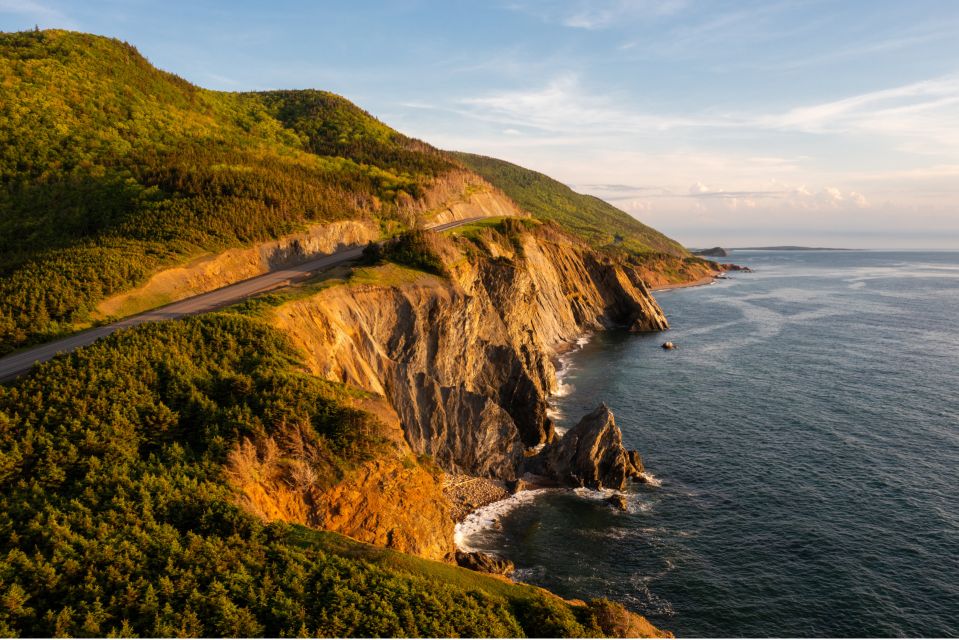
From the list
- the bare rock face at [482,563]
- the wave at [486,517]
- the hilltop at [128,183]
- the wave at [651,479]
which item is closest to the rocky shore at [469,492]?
the wave at [486,517]

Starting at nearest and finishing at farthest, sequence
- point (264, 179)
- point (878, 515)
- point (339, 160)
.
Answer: point (878, 515) < point (264, 179) < point (339, 160)

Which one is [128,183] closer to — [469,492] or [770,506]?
[469,492]

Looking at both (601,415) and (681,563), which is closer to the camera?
(681,563)

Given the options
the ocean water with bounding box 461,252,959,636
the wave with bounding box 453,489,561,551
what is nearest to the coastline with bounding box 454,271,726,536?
the wave with bounding box 453,489,561,551

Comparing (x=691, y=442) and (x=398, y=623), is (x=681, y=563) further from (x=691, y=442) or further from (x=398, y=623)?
(x=398, y=623)

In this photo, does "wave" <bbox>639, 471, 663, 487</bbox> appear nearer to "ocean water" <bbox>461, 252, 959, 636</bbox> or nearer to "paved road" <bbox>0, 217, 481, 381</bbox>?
"ocean water" <bbox>461, 252, 959, 636</bbox>

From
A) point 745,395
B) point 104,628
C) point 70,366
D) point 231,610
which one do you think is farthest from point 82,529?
point 745,395
